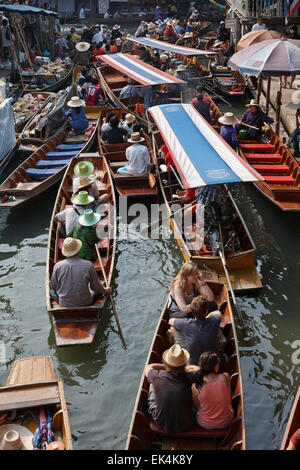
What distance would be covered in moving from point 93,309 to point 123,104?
10.8 meters

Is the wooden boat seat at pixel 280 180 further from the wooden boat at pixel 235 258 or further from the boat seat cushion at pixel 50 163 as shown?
the boat seat cushion at pixel 50 163

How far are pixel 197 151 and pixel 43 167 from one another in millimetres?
4884

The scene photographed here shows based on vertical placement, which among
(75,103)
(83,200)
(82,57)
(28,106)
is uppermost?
(75,103)

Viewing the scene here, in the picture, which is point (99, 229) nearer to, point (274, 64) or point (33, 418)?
point (33, 418)

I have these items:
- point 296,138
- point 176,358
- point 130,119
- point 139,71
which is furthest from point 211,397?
point 139,71

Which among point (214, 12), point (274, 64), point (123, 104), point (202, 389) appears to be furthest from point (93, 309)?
point (214, 12)

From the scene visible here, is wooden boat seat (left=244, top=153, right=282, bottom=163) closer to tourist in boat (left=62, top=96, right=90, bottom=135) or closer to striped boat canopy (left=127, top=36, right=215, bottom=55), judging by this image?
striped boat canopy (left=127, top=36, right=215, bottom=55)

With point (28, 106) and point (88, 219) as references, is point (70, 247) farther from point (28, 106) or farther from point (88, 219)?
point (28, 106)

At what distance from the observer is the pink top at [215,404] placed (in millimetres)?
5379

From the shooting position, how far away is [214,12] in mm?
41094

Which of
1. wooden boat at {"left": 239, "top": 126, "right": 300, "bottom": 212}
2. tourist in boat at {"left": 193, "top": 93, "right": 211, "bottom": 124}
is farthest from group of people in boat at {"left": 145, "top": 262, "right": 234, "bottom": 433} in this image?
tourist in boat at {"left": 193, "top": 93, "right": 211, "bottom": 124}

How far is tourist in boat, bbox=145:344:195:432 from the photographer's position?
5293mm

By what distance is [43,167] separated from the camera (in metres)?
12.6

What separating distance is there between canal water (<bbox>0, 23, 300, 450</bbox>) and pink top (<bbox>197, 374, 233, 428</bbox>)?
1.02 meters
